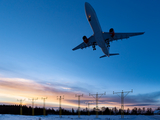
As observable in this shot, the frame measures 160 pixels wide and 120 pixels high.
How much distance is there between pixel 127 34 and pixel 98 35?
11.5 meters

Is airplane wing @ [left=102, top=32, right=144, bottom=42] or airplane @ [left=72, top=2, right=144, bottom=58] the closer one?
airplane @ [left=72, top=2, right=144, bottom=58]

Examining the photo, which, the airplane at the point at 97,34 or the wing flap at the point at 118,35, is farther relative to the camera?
the wing flap at the point at 118,35

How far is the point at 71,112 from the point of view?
468ft

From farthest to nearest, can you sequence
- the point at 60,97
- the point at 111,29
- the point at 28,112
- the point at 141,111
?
the point at 141,111 → the point at 28,112 → the point at 60,97 → the point at 111,29

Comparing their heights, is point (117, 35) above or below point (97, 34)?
above

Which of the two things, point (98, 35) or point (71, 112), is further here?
point (71, 112)

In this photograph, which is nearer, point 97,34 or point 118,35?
point 97,34

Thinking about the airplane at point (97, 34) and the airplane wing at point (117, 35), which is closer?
the airplane at point (97, 34)

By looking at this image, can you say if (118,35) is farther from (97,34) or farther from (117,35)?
(97,34)

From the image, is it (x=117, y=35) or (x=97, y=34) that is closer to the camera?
(x=97, y=34)

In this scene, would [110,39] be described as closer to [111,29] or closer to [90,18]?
[111,29]

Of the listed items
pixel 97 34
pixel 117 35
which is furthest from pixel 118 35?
pixel 97 34

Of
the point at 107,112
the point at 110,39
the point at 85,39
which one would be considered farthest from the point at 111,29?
the point at 107,112

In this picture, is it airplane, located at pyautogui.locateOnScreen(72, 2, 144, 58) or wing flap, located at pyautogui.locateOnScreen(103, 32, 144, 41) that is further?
wing flap, located at pyautogui.locateOnScreen(103, 32, 144, 41)
